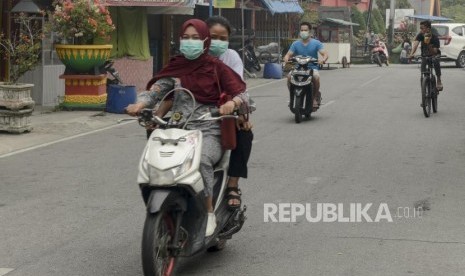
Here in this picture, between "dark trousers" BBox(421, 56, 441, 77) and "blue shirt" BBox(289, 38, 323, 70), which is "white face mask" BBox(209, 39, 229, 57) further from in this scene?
"dark trousers" BBox(421, 56, 441, 77)

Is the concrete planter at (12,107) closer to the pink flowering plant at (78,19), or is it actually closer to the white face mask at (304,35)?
the pink flowering plant at (78,19)

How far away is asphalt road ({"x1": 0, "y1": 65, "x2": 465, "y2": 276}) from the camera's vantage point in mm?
6242

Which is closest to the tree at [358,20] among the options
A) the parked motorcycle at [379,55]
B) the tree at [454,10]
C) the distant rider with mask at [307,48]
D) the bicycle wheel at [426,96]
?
the parked motorcycle at [379,55]

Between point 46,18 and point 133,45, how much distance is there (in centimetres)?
415

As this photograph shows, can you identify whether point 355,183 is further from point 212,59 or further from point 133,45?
point 133,45

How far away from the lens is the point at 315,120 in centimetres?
1560

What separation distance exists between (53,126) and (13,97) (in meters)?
1.39

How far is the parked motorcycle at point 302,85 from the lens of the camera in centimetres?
1519

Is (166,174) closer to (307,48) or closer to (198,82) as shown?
(198,82)

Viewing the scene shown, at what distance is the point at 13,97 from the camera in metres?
13.7

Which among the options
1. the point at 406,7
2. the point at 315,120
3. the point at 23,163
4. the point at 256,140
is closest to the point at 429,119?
the point at 315,120

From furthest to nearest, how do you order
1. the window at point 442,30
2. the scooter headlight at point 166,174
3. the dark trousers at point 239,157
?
the window at point 442,30
the dark trousers at point 239,157
the scooter headlight at point 166,174

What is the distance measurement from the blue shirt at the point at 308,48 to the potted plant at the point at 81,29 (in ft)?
13.0

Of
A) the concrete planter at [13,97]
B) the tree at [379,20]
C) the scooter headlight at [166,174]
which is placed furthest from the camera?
the tree at [379,20]
